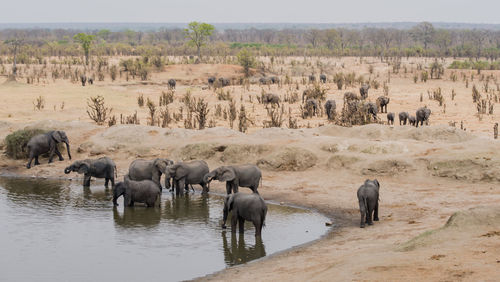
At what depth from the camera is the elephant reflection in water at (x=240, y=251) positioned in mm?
11758

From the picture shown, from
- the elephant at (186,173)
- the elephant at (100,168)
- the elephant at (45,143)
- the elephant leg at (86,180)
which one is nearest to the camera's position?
the elephant at (186,173)

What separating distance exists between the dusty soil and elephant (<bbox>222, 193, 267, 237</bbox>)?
3.66ft

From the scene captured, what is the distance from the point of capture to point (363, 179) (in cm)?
1802

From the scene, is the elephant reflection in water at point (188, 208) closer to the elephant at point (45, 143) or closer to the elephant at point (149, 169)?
the elephant at point (149, 169)

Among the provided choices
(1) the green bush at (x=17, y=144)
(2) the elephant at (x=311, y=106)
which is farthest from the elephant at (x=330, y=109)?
(1) the green bush at (x=17, y=144)

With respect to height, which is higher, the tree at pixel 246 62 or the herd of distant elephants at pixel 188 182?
the tree at pixel 246 62

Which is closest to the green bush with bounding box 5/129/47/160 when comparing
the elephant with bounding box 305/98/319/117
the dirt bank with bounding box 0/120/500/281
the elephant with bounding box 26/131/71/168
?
the dirt bank with bounding box 0/120/500/281

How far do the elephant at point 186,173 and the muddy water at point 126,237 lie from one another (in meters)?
0.30

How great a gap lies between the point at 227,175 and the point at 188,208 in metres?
1.12

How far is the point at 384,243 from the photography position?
1167 cm

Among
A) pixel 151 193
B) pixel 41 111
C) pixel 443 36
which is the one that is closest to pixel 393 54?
pixel 443 36

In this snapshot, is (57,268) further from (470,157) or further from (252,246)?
(470,157)

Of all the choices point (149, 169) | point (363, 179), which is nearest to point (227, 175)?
point (149, 169)

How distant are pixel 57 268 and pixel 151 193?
4.63 meters
